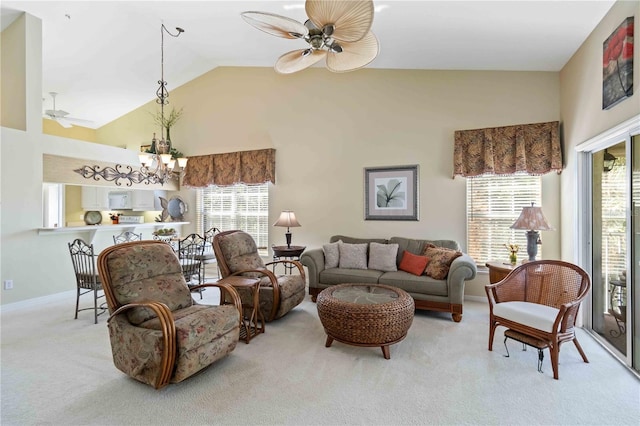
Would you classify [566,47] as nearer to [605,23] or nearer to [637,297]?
[605,23]

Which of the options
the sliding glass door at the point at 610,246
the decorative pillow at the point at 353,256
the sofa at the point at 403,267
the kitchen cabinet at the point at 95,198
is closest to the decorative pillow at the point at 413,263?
the sofa at the point at 403,267

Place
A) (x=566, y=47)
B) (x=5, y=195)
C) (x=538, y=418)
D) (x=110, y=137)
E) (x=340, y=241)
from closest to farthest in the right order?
(x=538, y=418), (x=566, y=47), (x=5, y=195), (x=340, y=241), (x=110, y=137)

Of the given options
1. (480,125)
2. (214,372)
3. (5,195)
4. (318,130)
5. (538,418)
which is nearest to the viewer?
(538,418)

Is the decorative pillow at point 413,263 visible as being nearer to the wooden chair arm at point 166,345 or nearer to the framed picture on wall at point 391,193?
the framed picture on wall at point 391,193

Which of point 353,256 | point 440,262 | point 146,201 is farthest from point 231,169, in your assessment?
point 440,262

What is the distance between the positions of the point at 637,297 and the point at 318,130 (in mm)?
4540

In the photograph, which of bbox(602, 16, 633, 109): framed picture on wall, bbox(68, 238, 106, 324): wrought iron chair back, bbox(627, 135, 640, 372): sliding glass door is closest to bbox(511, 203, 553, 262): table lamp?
bbox(627, 135, 640, 372): sliding glass door

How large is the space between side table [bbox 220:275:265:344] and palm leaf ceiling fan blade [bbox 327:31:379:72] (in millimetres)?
2345

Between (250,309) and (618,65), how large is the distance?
4237 millimetres

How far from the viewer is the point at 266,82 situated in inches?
233

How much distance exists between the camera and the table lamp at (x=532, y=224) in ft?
12.4

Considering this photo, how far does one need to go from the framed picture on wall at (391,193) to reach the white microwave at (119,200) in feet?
16.2

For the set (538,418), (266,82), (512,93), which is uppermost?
(266,82)

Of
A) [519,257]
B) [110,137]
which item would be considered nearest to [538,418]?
[519,257]
